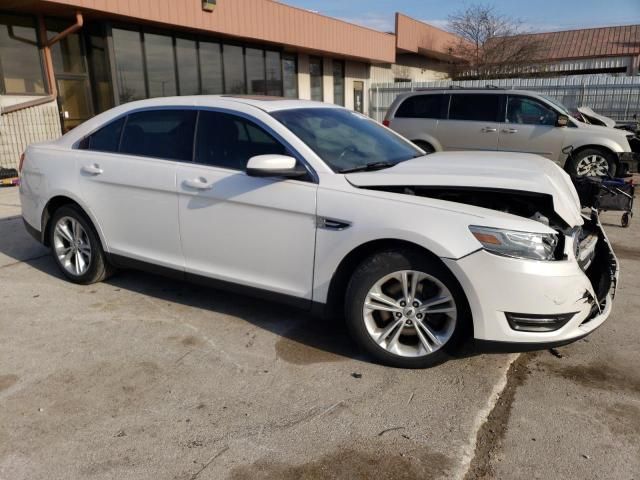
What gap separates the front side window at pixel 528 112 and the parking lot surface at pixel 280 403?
647cm

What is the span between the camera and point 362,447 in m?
2.61

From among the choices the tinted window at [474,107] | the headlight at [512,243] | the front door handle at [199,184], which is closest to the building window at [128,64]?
the tinted window at [474,107]

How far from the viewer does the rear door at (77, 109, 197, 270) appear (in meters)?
4.07

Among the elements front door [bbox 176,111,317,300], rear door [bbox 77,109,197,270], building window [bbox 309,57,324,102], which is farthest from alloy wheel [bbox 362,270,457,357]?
building window [bbox 309,57,324,102]

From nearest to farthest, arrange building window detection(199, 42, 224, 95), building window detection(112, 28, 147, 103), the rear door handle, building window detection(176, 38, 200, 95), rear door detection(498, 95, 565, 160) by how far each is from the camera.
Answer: the rear door handle < rear door detection(498, 95, 565, 160) < building window detection(112, 28, 147, 103) < building window detection(176, 38, 200, 95) < building window detection(199, 42, 224, 95)

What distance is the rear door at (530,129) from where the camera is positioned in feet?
32.3

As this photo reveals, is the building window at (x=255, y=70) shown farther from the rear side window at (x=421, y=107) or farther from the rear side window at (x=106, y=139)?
the rear side window at (x=106, y=139)

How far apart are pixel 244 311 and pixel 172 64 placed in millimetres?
11419

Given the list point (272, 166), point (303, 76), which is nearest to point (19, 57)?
point (272, 166)

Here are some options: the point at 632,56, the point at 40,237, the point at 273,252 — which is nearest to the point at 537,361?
the point at 273,252

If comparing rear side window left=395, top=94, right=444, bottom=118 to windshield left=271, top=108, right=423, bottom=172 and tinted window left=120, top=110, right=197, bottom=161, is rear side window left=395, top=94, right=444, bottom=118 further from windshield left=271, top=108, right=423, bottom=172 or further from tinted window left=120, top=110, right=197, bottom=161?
tinted window left=120, top=110, right=197, bottom=161

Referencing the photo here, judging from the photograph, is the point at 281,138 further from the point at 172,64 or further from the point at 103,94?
the point at 172,64

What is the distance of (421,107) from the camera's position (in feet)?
35.9

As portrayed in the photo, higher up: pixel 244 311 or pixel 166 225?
pixel 166 225
